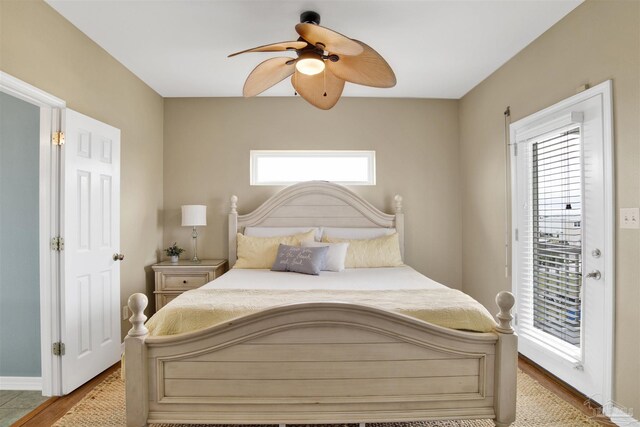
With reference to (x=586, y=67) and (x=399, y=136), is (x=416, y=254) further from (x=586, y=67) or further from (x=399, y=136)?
(x=586, y=67)

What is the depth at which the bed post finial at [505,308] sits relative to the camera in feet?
5.76

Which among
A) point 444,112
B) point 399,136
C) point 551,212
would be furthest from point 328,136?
point 551,212

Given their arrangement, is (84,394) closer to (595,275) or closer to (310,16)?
(310,16)

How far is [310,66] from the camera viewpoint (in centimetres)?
216

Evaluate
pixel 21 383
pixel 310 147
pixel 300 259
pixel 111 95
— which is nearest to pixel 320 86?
pixel 300 259

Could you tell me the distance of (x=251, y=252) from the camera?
3.52 meters

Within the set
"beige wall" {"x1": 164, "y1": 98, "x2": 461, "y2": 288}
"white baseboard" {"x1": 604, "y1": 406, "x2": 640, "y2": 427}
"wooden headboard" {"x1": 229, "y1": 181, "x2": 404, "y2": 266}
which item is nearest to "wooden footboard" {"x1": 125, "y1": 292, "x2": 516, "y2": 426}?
"white baseboard" {"x1": 604, "y1": 406, "x2": 640, "y2": 427}

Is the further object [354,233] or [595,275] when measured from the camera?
[354,233]

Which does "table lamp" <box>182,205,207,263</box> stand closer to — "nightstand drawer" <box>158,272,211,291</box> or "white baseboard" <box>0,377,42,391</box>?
"nightstand drawer" <box>158,272,211,291</box>

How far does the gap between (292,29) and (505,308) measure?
91.1 inches

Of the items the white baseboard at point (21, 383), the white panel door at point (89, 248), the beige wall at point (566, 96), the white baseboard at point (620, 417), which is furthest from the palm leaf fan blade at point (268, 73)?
the white baseboard at point (620, 417)

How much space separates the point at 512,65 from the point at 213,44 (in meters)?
2.53

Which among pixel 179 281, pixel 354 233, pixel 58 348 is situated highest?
pixel 354 233

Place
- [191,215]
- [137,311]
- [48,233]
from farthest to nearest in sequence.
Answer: [191,215] → [48,233] → [137,311]
